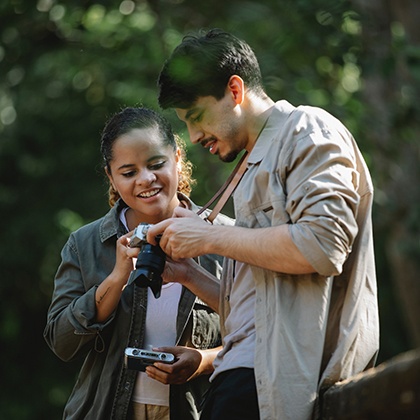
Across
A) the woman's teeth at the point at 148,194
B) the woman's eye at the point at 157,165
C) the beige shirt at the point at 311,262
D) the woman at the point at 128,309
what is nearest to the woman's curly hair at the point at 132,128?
the woman at the point at 128,309

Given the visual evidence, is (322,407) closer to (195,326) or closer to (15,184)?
(195,326)

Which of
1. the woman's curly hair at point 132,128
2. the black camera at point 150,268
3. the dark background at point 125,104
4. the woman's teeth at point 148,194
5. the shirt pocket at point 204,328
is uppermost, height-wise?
the dark background at point 125,104

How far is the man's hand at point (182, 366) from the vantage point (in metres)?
4.13

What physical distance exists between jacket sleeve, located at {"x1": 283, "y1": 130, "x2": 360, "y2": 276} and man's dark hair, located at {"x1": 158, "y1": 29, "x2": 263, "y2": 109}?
1.47 ft

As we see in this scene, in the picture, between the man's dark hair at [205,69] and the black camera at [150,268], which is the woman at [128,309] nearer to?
the black camera at [150,268]

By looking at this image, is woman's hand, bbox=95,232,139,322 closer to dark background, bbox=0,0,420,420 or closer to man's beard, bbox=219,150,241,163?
man's beard, bbox=219,150,241,163

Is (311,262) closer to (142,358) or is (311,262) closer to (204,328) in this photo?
(142,358)

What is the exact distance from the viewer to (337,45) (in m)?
8.42

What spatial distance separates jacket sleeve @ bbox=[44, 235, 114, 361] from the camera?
4.26 meters

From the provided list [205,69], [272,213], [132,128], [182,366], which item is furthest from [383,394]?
[132,128]

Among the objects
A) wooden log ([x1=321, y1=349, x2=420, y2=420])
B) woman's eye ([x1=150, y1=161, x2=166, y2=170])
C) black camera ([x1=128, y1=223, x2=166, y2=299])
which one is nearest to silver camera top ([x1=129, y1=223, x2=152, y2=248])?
black camera ([x1=128, y1=223, x2=166, y2=299])

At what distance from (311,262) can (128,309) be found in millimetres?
1304

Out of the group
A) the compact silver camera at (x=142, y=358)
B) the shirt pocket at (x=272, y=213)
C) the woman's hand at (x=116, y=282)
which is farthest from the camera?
the woman's hand at (x=116, y=282)

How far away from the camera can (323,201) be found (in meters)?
3.26
